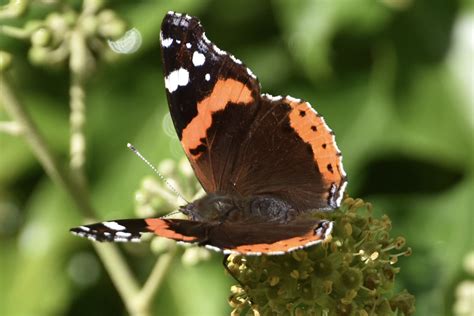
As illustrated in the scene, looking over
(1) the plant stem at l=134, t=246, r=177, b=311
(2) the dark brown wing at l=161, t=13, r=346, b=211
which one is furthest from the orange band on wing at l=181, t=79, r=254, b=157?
(1) the plant stem at l=134, t=246, r=177, b=311

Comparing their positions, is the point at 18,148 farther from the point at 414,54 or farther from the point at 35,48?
the point at 414,54

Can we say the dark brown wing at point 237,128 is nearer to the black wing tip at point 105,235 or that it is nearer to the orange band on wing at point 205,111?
the orange band on wing at point 205,111

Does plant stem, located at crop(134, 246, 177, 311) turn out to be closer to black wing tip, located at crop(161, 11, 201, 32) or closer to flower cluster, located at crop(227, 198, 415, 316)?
flower cluster, located at crop(227, 198, 415, 316)

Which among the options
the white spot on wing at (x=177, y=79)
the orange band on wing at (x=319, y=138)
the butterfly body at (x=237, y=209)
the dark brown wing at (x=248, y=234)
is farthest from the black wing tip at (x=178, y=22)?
the dark brown wing at (x=248, y=234)

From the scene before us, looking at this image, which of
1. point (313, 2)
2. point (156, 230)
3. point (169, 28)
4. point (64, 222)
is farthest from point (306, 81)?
point (156, 230)

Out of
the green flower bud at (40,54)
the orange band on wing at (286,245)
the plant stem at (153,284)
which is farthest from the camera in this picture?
the green flower bud at (40,54)

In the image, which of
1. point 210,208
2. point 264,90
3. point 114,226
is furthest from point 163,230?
point 264,90

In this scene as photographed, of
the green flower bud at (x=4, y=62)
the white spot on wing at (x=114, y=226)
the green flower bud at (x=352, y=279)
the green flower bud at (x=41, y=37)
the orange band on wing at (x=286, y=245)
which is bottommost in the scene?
the green flower bud at (x=352, y=279)

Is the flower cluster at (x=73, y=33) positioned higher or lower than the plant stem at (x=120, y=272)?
higher
